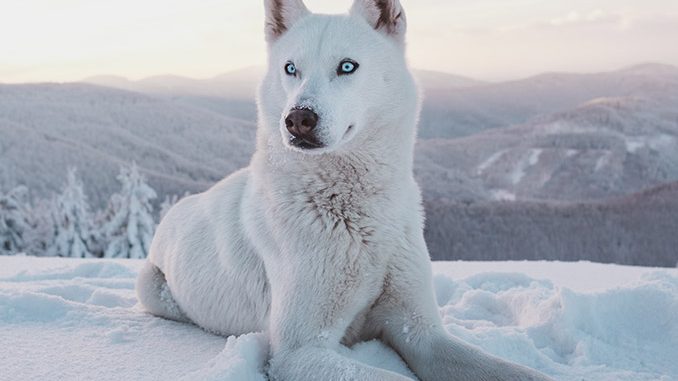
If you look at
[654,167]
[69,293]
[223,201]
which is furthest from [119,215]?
[654,167]

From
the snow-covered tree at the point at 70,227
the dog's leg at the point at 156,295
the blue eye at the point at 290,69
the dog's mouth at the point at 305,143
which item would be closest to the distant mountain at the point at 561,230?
the snow-covered tree at the point at 70,227

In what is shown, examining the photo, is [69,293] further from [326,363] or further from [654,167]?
[654,167]

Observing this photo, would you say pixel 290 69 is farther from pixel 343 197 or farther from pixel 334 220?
pixel 334 220

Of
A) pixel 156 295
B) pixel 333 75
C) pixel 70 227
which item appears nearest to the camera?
pixel 333 75

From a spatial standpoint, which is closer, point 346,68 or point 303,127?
point 303,127

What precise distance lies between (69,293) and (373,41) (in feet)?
11.1

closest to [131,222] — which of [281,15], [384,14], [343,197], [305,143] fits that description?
[281,15]

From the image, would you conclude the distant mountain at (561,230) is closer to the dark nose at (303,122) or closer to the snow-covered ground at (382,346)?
the snow-covered ground at (382,346)

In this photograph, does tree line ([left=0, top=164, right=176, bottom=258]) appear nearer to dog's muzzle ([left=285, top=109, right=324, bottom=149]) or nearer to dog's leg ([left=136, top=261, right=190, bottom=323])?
dog's leg ([left=136, top=261, right=190, bottom=323])

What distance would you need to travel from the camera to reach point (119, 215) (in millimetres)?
23656

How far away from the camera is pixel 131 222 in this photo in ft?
76.1

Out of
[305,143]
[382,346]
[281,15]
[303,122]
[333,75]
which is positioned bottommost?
[382,346]

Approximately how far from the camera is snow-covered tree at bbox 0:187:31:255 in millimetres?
25250

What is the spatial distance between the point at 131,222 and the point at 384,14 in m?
21.3
